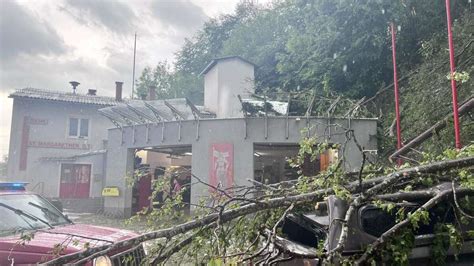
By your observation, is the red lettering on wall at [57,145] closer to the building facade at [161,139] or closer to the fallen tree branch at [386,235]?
the building facade at [161,139]

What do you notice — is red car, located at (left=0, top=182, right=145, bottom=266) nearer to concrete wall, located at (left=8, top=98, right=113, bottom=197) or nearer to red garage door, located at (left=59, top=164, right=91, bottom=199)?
concrete wall, located at (left=8, top=98, right=113, bottom=197)

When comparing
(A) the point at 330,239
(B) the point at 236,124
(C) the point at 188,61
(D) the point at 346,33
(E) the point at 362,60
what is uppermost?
(C) the point at 188,61

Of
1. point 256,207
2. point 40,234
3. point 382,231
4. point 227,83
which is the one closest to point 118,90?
point 227,83

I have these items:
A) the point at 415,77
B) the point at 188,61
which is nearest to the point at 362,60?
the point at 415,77

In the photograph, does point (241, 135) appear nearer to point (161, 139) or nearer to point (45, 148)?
point (161, 139)

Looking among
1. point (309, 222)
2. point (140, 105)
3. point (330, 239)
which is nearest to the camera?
point (330, 239)

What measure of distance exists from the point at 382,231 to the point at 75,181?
23257 mm

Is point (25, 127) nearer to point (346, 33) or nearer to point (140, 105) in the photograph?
point (140, 105)

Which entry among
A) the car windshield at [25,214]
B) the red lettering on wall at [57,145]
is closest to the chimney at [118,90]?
the red lettering on wall at [57,145]

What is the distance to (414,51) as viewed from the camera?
15.2m

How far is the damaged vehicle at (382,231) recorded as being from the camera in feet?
9.29

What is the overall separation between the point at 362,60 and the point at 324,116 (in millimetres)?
4001

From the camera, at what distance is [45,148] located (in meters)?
23.7

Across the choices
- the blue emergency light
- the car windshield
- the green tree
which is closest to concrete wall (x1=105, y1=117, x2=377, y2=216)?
the blue emergency light
